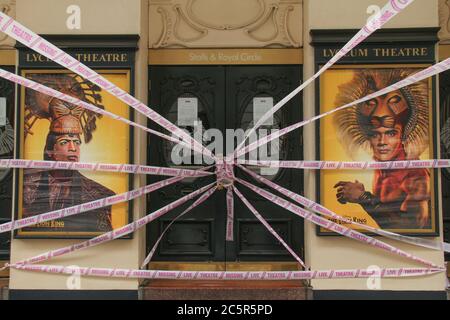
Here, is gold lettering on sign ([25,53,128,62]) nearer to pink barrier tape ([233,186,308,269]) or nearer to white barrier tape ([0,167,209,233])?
white barrier tape ([0,167,209,233])

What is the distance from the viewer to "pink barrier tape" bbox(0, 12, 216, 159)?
202 inches

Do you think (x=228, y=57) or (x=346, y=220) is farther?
(x=228, y=57)

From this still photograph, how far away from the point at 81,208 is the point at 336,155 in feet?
9.73

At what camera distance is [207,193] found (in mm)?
5930

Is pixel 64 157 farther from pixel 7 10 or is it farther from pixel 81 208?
pixel 7 10

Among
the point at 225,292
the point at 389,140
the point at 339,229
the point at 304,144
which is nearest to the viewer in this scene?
the point at 339,229

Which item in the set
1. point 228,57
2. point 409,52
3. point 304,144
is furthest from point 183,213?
point 409,52

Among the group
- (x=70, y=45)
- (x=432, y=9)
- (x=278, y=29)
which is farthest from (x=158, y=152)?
(x=432, y=9)

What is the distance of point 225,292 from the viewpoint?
19.0 ft

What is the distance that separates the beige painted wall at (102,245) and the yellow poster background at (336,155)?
214 centimetres

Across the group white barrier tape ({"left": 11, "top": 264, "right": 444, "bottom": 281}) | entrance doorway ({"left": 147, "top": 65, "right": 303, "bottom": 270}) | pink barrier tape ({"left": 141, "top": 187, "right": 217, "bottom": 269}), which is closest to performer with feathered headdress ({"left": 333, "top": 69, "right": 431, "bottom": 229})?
white barrier tape ({"left": 11, "top": 264, "right": 444, "bottom": 281})

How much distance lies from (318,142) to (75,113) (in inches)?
112

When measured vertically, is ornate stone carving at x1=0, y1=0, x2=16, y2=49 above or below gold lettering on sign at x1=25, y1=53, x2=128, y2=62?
above

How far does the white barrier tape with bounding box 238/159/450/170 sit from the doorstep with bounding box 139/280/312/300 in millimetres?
1400
